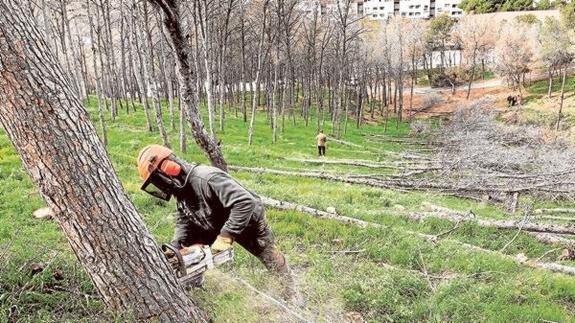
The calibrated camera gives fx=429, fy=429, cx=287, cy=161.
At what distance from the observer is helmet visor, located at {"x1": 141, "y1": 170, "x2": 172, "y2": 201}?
148 inches

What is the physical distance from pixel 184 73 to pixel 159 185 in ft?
7.78

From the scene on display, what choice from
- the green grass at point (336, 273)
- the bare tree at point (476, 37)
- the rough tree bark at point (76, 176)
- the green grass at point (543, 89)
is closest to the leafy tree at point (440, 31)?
the bare tree at point (476, 37)

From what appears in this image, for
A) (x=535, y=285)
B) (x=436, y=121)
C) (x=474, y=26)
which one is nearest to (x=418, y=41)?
(x=474, y=26)

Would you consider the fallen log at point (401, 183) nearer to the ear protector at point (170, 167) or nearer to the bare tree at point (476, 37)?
the ear protector at point (170, 167)

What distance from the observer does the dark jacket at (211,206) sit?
3795 millimetres

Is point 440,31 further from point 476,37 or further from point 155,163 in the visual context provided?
point 155,163

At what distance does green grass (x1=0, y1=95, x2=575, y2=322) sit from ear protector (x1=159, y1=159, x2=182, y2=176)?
3.79ft

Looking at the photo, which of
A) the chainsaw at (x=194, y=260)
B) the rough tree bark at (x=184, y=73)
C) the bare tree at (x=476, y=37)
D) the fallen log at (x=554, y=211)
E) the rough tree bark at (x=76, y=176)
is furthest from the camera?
the bare tree at (x=476, y=37)

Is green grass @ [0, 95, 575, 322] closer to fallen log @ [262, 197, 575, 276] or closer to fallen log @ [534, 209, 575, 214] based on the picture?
fallen log @ [262, 197, 575, 276]

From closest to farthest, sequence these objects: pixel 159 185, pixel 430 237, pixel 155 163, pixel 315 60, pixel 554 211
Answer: pixel 155 163 < pixel 159 185 < pixel 430 237 < pixel 554 211 < pixel 315 60

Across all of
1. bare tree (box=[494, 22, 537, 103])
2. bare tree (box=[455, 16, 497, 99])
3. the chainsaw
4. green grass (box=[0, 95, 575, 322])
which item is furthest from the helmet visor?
bare tree (box=[455, 16, 497, 99])

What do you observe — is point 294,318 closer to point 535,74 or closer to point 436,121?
point 436,121

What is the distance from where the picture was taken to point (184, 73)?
580cm

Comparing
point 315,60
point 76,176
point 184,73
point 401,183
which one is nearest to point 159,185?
point 76,176
